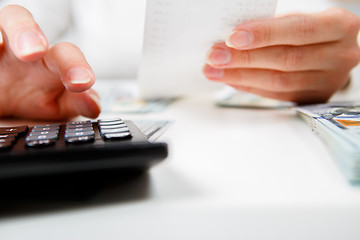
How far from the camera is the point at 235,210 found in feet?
A: 0.65

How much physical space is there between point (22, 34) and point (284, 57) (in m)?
0.34

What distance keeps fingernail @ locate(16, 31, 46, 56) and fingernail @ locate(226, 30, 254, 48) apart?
23 cm

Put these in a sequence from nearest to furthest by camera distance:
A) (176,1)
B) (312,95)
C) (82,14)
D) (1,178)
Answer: (1,178), (176,1), (312,95), (82,14)

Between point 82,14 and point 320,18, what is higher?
point 82,14

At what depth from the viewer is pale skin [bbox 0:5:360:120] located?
39 centimetres

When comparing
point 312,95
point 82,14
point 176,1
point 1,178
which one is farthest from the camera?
point 82,14

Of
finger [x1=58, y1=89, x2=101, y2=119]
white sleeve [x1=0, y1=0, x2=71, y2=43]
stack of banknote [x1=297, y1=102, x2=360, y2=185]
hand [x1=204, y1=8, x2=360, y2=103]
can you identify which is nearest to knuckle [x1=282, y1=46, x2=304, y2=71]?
hand [x1=204, y1=8, x2=360, y2=103]

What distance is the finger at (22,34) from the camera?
0.29m

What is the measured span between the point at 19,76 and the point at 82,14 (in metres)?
0.65

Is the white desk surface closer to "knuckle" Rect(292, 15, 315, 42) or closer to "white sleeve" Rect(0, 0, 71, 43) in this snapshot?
"knuckle" Rect(292, 15, 315, 42)

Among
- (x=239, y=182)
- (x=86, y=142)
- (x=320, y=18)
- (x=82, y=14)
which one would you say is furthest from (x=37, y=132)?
(x=82, y=14)

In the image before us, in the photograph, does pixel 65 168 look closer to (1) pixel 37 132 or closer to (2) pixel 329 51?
(1) pixel 37 132

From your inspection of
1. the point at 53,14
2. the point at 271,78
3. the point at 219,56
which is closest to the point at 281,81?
the point at 271,78

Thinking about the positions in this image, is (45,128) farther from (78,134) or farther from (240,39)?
(240,39)
